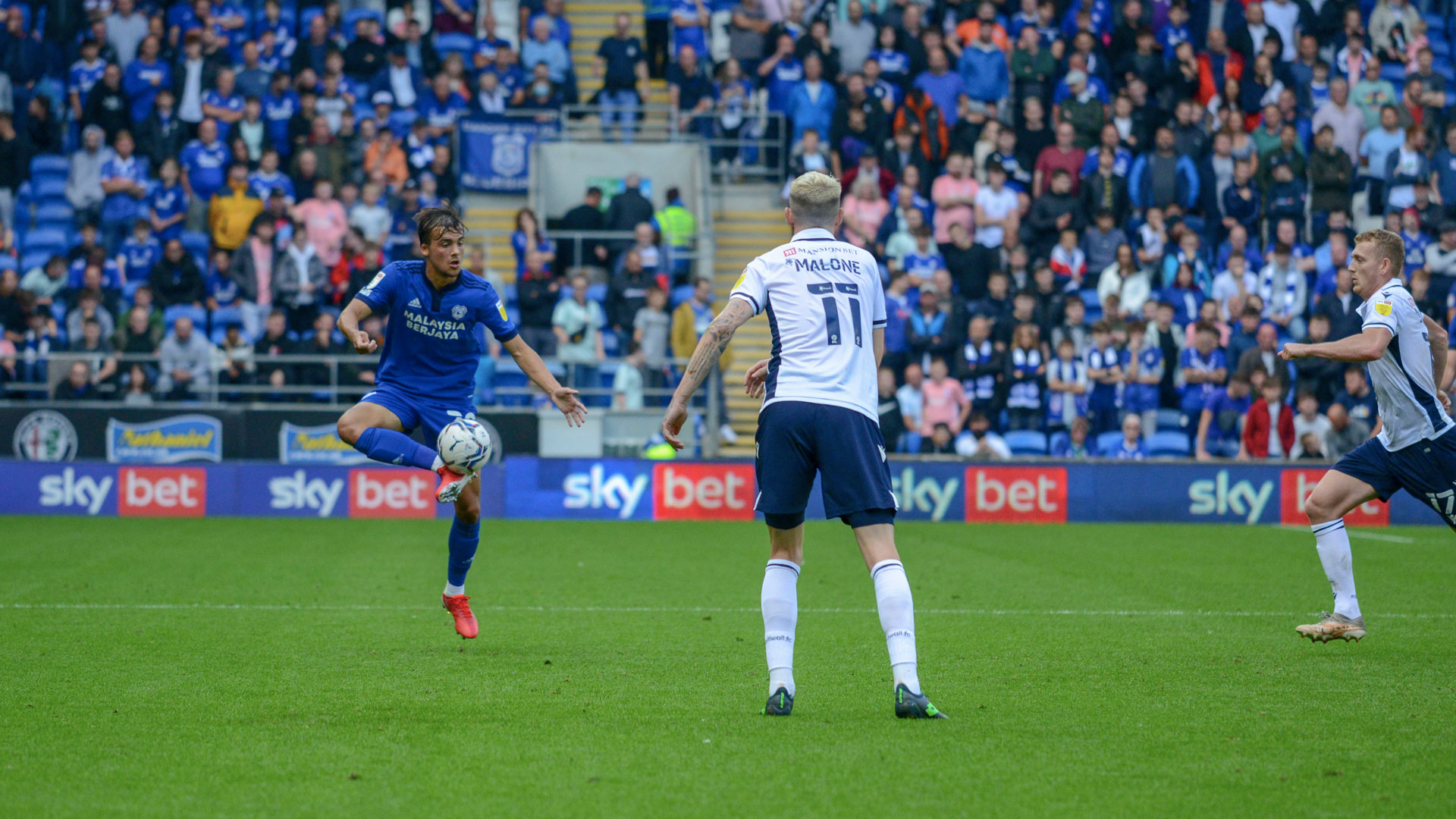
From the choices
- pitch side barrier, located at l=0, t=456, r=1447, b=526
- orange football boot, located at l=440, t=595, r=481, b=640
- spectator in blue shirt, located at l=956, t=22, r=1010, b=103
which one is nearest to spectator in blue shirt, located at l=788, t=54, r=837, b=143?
spectator in blue shirt, located at l=956, t=22, r=1010, b=103

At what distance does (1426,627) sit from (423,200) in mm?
14640

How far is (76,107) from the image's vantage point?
2209cm

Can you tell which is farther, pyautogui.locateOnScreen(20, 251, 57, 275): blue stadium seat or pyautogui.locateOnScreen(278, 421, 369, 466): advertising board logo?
pyautogui.locateOnScreen(20, 251, 57, 275): blue stadium seat

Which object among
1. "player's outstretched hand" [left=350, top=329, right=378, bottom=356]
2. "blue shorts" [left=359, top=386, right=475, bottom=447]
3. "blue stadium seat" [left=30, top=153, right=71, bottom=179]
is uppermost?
"blue stadium seat" [left=30, top=153, right=71, bottom=179]

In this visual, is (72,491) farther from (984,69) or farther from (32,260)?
(984,69)

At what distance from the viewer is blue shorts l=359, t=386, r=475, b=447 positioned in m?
8.62

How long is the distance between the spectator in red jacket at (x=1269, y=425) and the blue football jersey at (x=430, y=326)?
41.1ft

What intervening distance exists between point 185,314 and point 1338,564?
15.2 meters

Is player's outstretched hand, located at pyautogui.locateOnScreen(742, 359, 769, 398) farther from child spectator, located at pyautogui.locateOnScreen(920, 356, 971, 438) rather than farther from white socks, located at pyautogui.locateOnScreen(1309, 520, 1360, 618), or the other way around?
child spectator, located at pyautogui.locateOnScreen(920, 356, 971, 438)

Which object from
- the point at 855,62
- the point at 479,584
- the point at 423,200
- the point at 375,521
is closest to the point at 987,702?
the point at 479,584

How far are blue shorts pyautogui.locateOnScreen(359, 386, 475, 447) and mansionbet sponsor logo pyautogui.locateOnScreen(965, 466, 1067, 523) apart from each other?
1032cm

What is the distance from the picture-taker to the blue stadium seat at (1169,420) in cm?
1933

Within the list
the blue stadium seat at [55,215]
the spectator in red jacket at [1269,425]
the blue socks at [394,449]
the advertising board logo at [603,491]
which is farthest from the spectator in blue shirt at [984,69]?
the blue socks at [394,449]

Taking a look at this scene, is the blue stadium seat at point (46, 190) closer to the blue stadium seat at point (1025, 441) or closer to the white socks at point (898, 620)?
the blue stadium seat at point (1025, 441)
